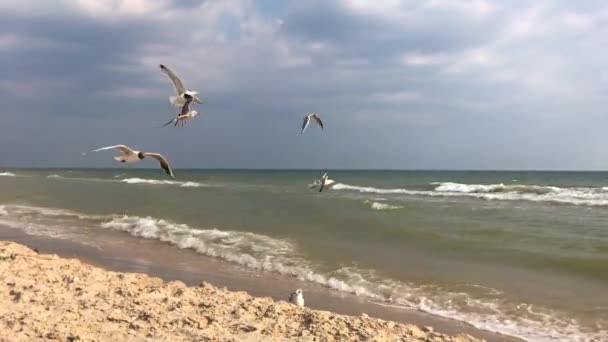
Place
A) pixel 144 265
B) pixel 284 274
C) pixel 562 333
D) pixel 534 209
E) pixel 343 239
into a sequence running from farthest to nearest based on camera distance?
pixel 534 209 < pixel 343 239 < pixel 144 265 < pixel 284 274 < pixel 562 333

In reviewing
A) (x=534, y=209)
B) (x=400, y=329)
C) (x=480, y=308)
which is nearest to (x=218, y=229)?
(x=480, y=308)

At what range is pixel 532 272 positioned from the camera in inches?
370

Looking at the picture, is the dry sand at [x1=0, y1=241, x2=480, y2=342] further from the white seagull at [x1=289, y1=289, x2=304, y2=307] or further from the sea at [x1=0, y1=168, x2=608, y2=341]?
the sea at [x1=0, y1=168, x2=608, y2=341]

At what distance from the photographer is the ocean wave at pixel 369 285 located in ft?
21.5

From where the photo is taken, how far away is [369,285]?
8.50 metres

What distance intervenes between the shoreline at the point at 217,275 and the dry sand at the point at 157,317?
0.96 meters

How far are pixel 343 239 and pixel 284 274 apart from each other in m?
3.88

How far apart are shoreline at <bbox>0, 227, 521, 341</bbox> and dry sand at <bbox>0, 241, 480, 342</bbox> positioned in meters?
0.96

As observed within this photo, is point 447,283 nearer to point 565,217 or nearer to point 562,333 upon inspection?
point 562,333

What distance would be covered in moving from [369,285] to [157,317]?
12.8 feet

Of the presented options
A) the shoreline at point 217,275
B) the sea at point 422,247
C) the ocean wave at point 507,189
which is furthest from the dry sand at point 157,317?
the ocean wave at point 507,189

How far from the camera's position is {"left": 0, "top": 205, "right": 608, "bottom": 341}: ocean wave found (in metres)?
6.54

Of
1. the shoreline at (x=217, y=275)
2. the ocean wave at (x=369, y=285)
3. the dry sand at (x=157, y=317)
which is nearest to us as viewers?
the dry sand at (x=157, y=317)

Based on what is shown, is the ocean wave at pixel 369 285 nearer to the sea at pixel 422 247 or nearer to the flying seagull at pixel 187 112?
the sea at pixel 422 247
